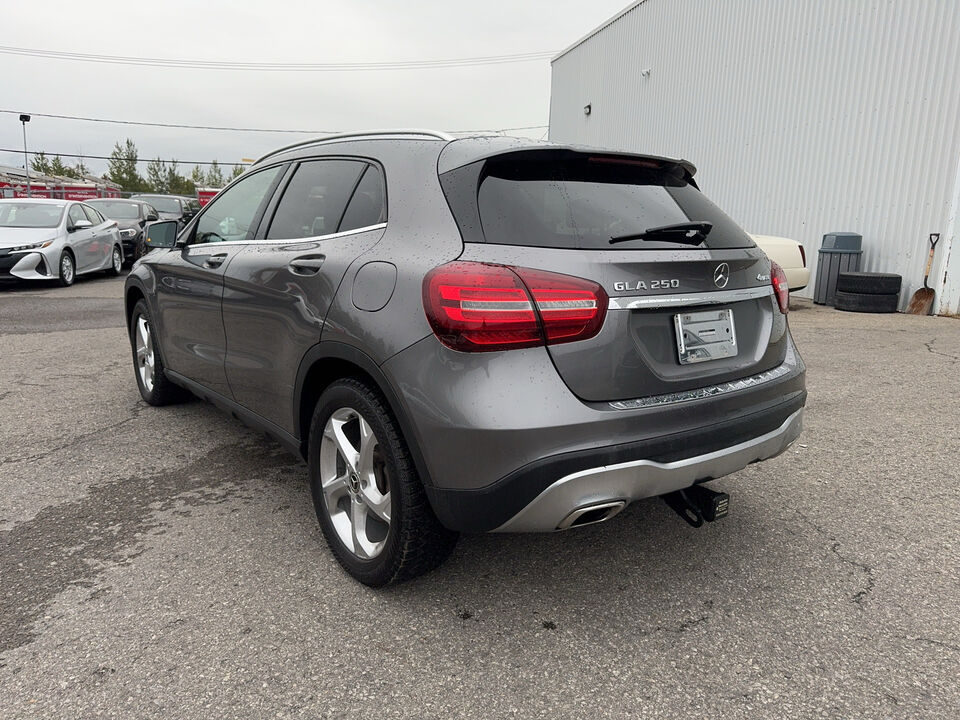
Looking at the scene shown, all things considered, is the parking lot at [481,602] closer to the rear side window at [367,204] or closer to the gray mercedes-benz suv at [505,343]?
the gray mercedes-benz suv at [505,343]

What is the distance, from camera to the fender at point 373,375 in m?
2.20

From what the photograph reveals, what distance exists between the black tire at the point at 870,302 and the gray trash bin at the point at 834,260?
1.23 ft

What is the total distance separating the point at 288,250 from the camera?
2.97 meters

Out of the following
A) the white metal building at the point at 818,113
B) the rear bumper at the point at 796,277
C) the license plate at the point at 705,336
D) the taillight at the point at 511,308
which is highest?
the white metal building at the point at 818,113

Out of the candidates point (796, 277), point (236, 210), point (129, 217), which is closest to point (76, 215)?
point (129, 217)

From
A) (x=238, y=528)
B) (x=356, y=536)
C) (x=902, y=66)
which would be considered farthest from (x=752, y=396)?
(x=902, y=66)

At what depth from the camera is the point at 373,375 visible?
2318 millimetres

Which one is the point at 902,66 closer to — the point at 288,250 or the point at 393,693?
the point at 288,250

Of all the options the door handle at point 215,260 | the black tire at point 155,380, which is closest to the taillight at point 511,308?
the door handle at point 215,260

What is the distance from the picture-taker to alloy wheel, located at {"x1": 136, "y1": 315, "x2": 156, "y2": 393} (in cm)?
→ 473

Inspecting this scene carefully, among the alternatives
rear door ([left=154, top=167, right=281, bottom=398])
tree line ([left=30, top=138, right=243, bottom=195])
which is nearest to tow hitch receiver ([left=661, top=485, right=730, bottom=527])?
rear door ([left=154, top=167, right=281, bottom=398])

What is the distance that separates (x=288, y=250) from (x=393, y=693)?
1.81 metres

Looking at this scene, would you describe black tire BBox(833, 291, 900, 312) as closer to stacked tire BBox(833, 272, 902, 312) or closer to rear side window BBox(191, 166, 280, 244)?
stacked tire BBox(833, 272, 902, 312)

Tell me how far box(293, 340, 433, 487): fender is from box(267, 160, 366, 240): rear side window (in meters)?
0.53
